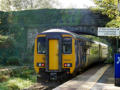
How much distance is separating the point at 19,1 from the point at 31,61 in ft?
66.8

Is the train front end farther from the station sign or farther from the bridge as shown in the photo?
the bridge

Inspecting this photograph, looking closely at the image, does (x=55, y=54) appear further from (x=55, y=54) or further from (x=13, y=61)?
(x=13, y=61)

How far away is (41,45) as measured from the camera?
39.3ft

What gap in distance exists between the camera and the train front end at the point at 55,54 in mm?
11578

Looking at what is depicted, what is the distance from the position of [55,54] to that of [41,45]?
837 mm

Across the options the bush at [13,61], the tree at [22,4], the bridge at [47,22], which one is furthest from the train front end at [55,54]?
the tree at [22,4]

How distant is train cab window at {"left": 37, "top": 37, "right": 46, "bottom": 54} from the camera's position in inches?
468

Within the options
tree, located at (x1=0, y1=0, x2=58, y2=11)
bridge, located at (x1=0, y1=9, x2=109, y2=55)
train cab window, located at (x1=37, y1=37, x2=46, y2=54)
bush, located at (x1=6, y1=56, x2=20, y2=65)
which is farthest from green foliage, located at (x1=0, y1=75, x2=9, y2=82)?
tree, located at (x1=0, y1=0, x2=58, y2=11)

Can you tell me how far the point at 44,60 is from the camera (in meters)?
11.7

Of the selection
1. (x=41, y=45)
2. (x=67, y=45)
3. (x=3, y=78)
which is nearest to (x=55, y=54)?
(x=67, y=45)

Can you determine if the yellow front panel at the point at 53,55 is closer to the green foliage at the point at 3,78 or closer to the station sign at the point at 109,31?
the station sign at the point at 109,31

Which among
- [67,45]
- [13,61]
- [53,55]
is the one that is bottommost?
[13,61]

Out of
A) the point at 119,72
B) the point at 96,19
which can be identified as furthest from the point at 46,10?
the point at 119,72

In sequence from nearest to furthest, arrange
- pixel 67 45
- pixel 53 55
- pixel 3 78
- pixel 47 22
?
pixel 53 55 → pixel 67 45 → pixel 3 78 → pixel 47 22
